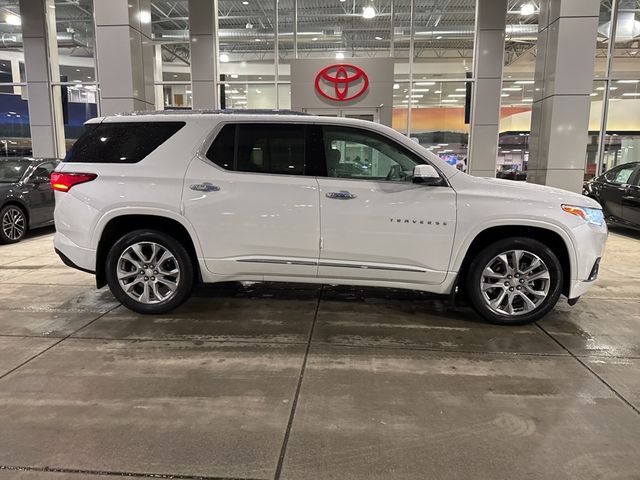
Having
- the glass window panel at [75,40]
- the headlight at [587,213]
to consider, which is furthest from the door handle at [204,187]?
the glass window panel at [75,40]

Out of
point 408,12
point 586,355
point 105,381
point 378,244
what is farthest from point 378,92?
point 105,381

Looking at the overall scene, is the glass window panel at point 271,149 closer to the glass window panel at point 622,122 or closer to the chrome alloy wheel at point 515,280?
the chrome alloy wheel at point 515,280

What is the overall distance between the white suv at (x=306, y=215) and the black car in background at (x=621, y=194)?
21.1ft

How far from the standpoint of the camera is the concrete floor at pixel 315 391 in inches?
102

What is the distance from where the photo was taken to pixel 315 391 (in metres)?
3.33

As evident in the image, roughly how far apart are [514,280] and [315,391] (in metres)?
2.32

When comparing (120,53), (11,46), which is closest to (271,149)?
(120,53)

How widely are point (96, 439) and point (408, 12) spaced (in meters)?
18.4

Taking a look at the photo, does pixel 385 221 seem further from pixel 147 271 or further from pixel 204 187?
pixel 147 271

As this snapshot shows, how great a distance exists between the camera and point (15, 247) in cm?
885

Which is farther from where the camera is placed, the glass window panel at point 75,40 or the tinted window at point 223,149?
the glass window panel at point 75,40

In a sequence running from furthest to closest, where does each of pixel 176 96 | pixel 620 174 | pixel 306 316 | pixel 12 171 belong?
pixel 176 96
pixel 620 174
pixel 12 171
pixel 306 316

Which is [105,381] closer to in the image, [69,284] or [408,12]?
[69,284]

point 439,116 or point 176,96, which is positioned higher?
point 176,96
